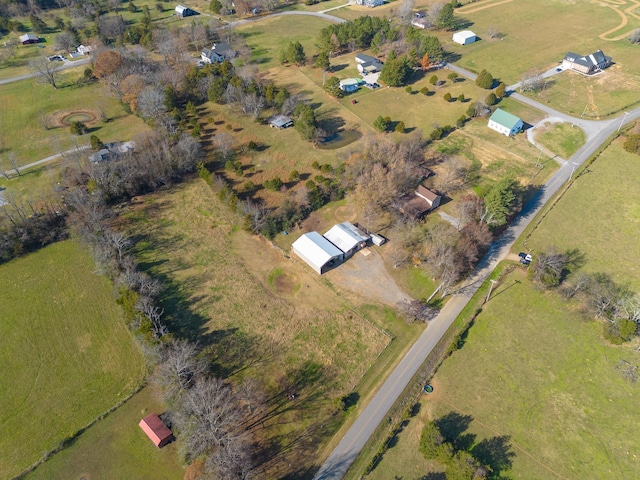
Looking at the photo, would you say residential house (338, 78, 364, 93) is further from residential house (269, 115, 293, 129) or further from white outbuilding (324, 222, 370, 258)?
white outbuilding (324, 222, 370, 258)

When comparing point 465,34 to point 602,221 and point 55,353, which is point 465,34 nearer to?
point 602,221

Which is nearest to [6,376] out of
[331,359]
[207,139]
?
[331,359]

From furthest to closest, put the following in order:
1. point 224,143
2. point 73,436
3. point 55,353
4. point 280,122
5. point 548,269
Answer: point 280,122 < point 224,143 < point 548,269 < point 55,353 < point 73,436

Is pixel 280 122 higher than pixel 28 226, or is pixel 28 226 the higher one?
pixel 280 122

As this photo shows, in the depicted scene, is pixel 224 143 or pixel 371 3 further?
pixel 371 3

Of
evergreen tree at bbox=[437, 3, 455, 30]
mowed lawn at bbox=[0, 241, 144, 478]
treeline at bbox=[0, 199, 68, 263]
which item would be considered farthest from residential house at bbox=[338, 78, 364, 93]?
mowed lawn at bbox=[0, 241, 144, 478]

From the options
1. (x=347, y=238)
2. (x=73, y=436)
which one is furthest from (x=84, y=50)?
(x=73, y=436)
